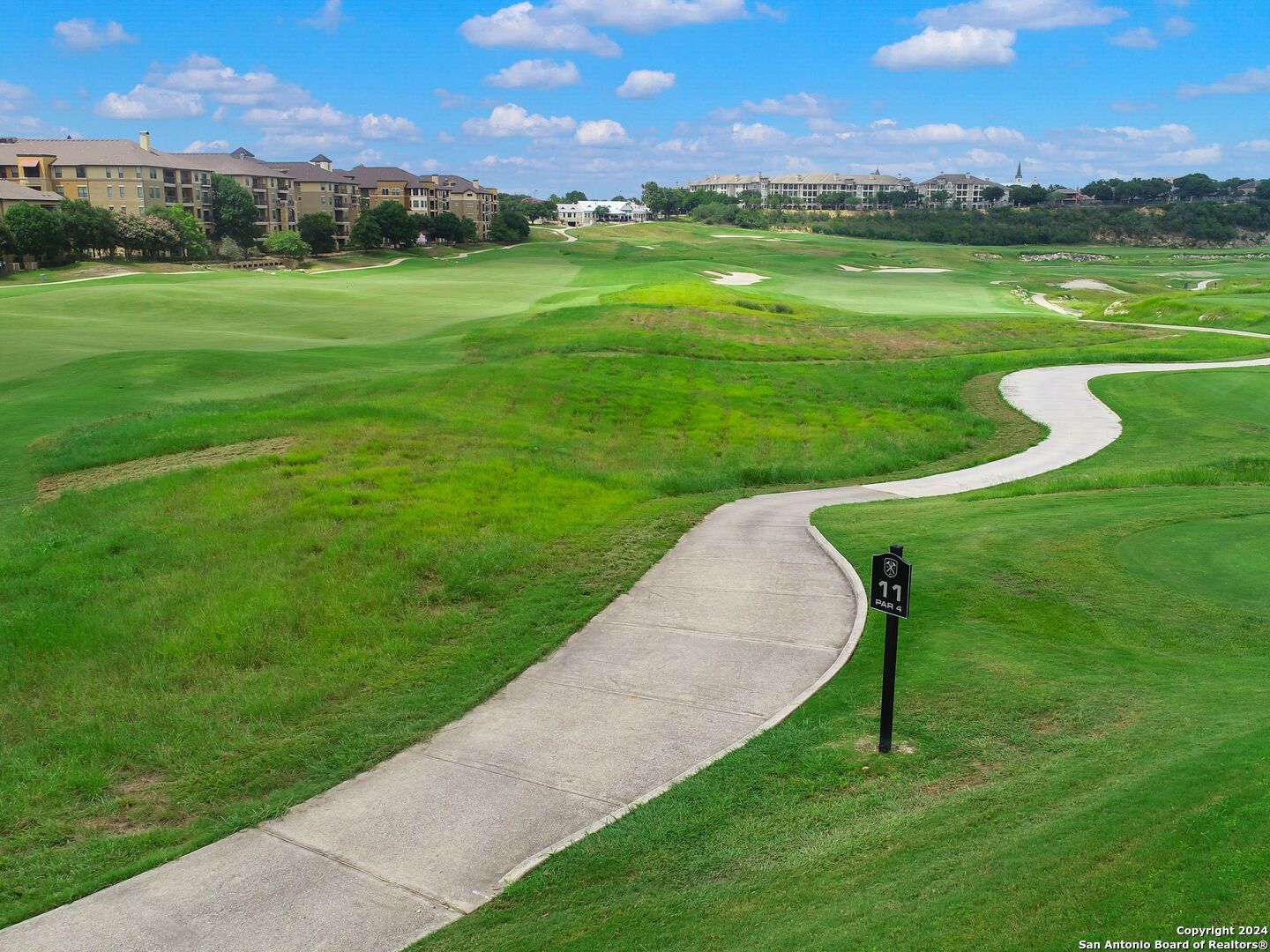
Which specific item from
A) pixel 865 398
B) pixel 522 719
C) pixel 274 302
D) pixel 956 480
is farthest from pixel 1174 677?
pixel 274 302

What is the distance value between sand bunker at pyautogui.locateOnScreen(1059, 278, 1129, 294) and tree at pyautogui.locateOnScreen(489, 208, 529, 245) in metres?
75.0

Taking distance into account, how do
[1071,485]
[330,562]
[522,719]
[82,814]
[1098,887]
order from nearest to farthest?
[1098,887] < [82,814] < [522,719] < [330,562] < [1071,485]

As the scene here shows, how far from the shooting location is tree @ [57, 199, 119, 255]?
90500 millimetres

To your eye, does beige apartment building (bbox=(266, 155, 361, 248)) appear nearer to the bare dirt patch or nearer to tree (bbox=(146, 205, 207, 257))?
tree (bbox=(146, 205, 207, 257))

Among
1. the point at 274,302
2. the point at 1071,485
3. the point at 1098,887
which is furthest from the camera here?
the point at 274,302

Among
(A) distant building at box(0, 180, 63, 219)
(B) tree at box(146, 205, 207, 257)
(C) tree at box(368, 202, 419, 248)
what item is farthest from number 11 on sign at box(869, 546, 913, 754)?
(C) tree at box(368, 202, 419, 248)

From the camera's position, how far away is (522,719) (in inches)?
428

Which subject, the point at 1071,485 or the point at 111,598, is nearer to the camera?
the point at 111,598

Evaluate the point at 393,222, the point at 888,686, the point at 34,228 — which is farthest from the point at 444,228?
the point at 888,686

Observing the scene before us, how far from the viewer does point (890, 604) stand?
959cm

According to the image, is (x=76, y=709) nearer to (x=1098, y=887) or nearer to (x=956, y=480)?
(x=1098, y=887)

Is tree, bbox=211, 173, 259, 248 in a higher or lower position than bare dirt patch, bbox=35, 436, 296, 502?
higher

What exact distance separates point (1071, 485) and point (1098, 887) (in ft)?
57.3

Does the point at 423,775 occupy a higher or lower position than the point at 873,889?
lower
